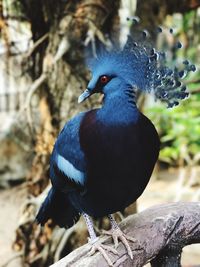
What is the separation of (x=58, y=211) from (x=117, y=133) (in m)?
0.50

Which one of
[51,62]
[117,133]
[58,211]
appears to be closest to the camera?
[117,133]

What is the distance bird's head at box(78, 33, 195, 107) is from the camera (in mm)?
1456

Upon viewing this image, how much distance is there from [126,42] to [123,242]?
59 cm

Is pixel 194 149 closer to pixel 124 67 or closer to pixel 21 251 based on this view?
pixel 21 251

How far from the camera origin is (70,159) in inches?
60.6

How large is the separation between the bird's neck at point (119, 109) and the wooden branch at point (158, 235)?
40 cm

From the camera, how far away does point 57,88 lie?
2.71m

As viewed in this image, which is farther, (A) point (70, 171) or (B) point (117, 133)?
(A) point (70, 171)

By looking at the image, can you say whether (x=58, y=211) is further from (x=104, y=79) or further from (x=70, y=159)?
(x=104, y=79)

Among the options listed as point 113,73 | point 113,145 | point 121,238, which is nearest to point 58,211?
point 121,238

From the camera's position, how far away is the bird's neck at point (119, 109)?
1.44 m

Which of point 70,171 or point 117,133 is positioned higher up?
point 117,133

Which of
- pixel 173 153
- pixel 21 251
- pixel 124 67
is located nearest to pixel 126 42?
pixel 124 67

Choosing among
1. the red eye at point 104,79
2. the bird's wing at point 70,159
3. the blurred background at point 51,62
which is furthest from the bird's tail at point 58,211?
the blurred background at point 51,62
